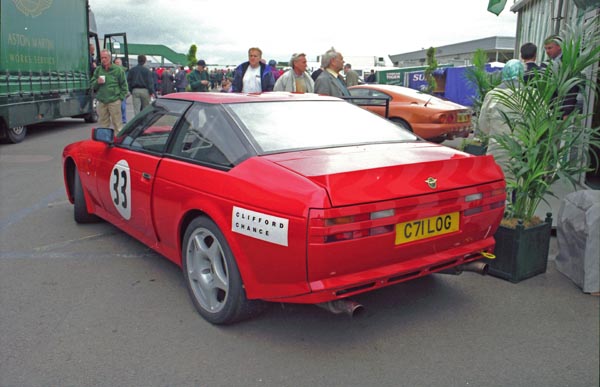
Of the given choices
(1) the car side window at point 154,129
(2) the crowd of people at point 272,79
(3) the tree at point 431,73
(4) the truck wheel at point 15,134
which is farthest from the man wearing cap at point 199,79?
(3) the tree at point 431,73

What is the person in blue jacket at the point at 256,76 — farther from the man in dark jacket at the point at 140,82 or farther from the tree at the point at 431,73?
the tree at the point at 431,73

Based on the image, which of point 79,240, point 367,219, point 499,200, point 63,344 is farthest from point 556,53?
point 63,344

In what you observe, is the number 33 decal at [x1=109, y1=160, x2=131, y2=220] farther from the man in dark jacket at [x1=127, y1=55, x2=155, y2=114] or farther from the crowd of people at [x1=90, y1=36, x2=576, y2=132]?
the man in dark jacket at [x1=127, y1=55, x2=155, y2=114]

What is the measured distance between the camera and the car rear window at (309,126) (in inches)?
138

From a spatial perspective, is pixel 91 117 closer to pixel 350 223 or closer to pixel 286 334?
pixel 286 334

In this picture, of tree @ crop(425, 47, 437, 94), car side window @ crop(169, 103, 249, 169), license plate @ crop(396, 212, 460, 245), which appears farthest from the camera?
tree @ crop(425, 47, 437, 94)

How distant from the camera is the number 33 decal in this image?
4273 mm

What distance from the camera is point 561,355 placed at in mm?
2951

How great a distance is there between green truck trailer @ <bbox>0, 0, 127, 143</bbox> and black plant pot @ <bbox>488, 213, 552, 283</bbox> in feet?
33.7

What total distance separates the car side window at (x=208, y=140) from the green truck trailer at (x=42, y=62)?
8.74 meters

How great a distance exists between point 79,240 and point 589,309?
169 inches

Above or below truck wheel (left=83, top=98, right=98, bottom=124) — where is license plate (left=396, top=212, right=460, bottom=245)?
above

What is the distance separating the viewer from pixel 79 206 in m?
5.52

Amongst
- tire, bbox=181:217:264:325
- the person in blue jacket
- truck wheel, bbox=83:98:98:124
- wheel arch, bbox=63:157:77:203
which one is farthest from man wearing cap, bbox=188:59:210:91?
tire, bbox=181:217:264:325
